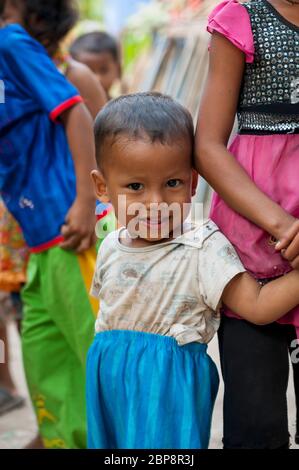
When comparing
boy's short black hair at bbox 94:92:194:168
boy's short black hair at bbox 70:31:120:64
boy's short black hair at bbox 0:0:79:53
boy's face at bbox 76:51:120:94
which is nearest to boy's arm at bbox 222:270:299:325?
boy's short black hair at bbox 94:92:194:168

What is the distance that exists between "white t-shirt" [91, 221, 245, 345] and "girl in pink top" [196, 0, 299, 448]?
0.07m

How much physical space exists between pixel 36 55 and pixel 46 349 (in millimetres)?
1010

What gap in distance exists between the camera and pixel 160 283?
211 cm

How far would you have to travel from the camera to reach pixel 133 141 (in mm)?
2064

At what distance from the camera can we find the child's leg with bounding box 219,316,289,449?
80.9 inches

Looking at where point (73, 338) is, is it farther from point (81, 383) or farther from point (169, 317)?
point (169, 317)

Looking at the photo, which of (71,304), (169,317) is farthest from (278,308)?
(71,304)

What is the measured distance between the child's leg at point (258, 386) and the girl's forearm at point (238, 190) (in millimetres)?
277

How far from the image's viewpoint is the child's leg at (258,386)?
6.74 feet

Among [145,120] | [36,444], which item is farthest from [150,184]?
[36,444]

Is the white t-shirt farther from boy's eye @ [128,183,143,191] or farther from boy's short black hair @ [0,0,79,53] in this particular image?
boy's short black hair @ [0,0,79,53]

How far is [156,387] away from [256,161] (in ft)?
1.96

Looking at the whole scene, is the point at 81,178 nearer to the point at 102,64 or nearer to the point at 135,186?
the point at 135,186

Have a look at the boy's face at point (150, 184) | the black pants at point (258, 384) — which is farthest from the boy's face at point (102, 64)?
the black pants at point (258, 384)
